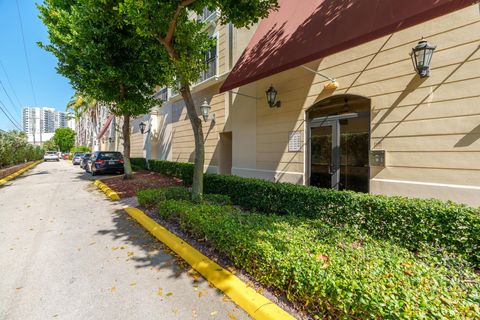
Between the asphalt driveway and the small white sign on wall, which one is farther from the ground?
the small white sign on wall

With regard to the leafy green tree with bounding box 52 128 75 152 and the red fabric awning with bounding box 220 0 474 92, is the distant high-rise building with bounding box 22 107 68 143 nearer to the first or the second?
the leafy green tree with bounding box 52 128 75 152

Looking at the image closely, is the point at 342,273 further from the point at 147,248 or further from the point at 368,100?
the point at 368,100

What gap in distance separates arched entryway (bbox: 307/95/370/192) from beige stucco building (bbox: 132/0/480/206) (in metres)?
0.03

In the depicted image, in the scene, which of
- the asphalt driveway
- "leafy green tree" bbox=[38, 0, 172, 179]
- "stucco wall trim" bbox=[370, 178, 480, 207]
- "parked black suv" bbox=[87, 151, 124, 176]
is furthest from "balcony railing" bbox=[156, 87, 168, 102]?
"stucco wall trim" bbox=[370, 178, 480, 207]

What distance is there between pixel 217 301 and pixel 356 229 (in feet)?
9.22

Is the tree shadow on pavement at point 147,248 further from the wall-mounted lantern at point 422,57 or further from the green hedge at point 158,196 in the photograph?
the wall-mounted lantern at point 422,57

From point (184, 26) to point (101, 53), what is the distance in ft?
15.0

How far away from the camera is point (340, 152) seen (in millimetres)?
7000

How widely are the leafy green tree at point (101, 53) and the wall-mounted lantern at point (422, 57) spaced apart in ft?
21.4

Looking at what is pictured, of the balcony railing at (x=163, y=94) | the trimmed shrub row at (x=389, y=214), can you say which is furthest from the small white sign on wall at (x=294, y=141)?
the balcony railing at (x=163, y=94)

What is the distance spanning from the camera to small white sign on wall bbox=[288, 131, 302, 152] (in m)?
7.89

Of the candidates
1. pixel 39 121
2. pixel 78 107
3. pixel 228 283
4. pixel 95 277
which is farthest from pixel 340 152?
pixel 39 121

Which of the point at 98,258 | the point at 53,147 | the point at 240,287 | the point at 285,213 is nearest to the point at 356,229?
the point at 285,213

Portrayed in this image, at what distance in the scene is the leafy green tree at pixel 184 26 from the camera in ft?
16.8
